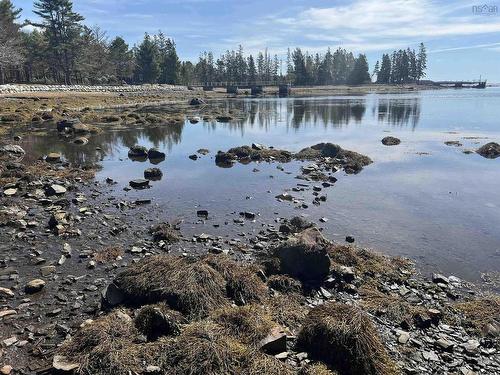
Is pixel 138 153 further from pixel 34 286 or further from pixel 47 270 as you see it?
pixel 34 286

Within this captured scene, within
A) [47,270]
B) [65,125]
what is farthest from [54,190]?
[65,125]

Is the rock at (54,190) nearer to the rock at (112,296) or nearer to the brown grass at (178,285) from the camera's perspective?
the brown grass at (178,285)

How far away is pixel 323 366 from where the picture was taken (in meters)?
8.12

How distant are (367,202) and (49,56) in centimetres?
11306

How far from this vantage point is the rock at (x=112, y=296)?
10.3 metres

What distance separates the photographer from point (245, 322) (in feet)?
29.9

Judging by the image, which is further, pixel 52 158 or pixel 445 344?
pixel 52 158

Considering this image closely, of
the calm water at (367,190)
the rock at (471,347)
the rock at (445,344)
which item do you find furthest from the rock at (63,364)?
the calm water at (367,190)

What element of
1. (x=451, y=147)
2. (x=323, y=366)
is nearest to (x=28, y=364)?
(x=323, y=366)

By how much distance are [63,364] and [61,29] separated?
12157 cm

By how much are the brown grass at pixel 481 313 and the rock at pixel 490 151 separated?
1164 inches

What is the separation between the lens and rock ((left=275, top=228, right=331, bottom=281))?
1252cm

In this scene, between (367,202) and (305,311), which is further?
(367,202)

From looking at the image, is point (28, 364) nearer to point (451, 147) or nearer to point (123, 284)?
point (123, 284)
